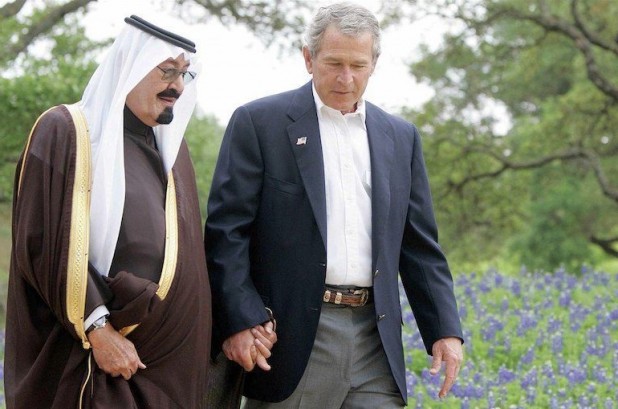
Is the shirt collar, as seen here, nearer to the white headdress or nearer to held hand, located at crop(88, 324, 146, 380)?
the white headdress

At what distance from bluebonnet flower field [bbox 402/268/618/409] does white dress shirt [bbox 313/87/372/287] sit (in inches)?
81.7

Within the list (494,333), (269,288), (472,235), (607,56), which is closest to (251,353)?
(269,288)

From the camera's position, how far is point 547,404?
6344 millimetres

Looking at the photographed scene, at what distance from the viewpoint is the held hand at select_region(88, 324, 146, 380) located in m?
3.65

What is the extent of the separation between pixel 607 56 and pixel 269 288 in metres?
14.8

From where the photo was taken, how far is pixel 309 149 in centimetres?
432

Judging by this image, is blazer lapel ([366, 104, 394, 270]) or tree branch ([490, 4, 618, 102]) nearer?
blazer lapel ([366, 104, 394, 270])

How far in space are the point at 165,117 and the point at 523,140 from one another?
15459 millimetres

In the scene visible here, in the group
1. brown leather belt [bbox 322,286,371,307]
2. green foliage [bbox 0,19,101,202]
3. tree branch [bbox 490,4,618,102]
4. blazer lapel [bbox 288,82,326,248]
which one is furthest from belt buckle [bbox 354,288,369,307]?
tree branch [bbox 490,4,618,102]

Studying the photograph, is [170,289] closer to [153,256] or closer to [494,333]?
[153,256]

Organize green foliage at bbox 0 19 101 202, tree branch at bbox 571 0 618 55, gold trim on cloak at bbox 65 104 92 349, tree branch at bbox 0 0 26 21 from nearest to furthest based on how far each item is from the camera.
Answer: gold trim on cloak at bbox 65 104 92 349
green foliage at bbox 0 19 101 202
tree branch at bbox 0 0 26 21
tree branch at bbox 571 0 618 55

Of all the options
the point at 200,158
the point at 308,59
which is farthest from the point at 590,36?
the point at 308,59

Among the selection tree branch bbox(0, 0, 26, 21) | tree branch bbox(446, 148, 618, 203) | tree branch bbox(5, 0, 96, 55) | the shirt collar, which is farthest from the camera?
tree branch bbox(446, 148, 618, 203)

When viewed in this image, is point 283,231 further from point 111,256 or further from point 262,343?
point 111,256
